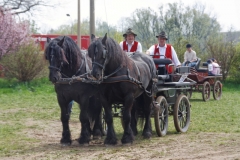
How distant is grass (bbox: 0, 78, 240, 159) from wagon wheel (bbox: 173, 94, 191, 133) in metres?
0.17

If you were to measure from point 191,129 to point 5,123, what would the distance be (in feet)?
13.1

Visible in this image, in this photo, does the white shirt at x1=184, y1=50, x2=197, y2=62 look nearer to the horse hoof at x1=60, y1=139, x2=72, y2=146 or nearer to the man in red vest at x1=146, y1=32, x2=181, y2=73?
the man in red vest at x1=146, y1=32, x2=181, y2=73

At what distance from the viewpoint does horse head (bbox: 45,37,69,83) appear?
743 centimetres

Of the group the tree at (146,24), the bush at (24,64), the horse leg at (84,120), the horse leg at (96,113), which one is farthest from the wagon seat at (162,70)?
the tree at (146,24)

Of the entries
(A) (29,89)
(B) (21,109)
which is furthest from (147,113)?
(A) (29,89)

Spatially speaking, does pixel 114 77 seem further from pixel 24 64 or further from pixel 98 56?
pixel 24 64

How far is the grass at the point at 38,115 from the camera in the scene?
8.70 meters

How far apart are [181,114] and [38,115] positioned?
4257 millimetres

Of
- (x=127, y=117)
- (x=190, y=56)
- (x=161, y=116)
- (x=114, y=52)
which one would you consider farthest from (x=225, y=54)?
(x=114, y=52)

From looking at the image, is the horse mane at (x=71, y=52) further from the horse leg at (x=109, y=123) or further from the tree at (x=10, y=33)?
the tree at (x=10, y=33)

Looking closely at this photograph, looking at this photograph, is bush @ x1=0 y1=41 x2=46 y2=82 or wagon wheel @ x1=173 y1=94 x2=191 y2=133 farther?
bush @ x1=0 y1=41 x2=46 y2=82

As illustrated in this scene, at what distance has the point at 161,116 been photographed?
30.2 ft

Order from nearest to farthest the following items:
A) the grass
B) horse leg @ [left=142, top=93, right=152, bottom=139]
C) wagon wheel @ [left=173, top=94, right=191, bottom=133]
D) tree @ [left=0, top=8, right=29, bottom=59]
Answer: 1. the grass
2. horse leg @ [left=142, top=93, right=152, bottom=139]
3. wagon wheel @ [left=173, top=94, right=191, bottom=133]
4. tree @ [left=0, top=8, right=29, bottom=59]

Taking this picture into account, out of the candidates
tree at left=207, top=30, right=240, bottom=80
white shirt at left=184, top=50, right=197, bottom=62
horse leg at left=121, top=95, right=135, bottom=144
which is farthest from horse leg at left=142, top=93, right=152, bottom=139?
tree at left=207, top=30, right=240, bottom=80
